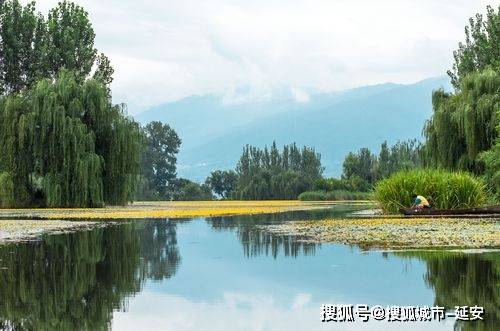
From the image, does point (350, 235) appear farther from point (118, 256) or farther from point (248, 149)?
point (248, 149)

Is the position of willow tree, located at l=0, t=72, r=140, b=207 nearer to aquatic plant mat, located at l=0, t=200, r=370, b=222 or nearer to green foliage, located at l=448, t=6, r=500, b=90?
aquatic plant mat, located at l=0, t=200, r=370, b=222

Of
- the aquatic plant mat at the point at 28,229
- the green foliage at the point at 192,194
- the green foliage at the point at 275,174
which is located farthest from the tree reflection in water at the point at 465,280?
the green foliage at the point at 192,194

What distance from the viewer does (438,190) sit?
29.7 meters

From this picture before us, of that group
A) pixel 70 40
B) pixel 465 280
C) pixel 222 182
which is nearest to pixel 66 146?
pixel 70 40

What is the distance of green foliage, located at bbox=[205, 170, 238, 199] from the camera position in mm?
93562

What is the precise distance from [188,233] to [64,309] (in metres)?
13.9

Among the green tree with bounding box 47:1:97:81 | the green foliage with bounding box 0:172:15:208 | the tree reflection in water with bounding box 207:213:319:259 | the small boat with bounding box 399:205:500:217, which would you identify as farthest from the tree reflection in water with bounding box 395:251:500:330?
the green tree with bounding box 47:1:97:81

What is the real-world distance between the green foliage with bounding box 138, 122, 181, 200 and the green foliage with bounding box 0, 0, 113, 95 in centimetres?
3790

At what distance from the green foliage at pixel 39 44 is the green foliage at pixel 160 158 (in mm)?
37905

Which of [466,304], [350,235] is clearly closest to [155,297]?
[466,304]

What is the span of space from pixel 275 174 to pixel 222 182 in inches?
509

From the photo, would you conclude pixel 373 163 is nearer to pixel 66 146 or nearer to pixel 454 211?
pixel 66 146

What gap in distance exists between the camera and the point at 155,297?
9.73 m

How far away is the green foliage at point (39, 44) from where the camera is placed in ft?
171
